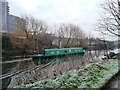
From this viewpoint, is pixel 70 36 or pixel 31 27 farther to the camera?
pixel 31 27

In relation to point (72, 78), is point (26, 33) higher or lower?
higher

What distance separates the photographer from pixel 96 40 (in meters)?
12.6

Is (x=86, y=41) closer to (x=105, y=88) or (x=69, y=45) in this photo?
(x=69, y=45)

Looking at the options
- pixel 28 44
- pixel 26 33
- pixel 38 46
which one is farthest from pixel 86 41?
pixel 26 33

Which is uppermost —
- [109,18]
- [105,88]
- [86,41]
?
[109,18]

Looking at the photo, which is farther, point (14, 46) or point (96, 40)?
point (14, 46)

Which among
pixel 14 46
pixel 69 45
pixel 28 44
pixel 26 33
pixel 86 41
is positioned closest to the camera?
pixel 69 45

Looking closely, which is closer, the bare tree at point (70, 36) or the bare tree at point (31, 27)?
the bare tree at point (70, 36)

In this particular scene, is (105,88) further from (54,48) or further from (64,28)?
(64,28)

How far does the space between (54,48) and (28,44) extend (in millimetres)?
5064

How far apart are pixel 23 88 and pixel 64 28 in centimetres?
1423

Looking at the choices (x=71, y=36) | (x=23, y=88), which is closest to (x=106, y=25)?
(x=71, y=36)

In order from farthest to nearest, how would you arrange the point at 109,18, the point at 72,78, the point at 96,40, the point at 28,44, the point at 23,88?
the point at 28,44 → the point at 96,40 → the point at 109,18 → the point at 72,78 → the point at 23,88

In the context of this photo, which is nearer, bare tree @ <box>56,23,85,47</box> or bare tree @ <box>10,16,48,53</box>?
bare tree @ <box>56,23,85,47</box>
